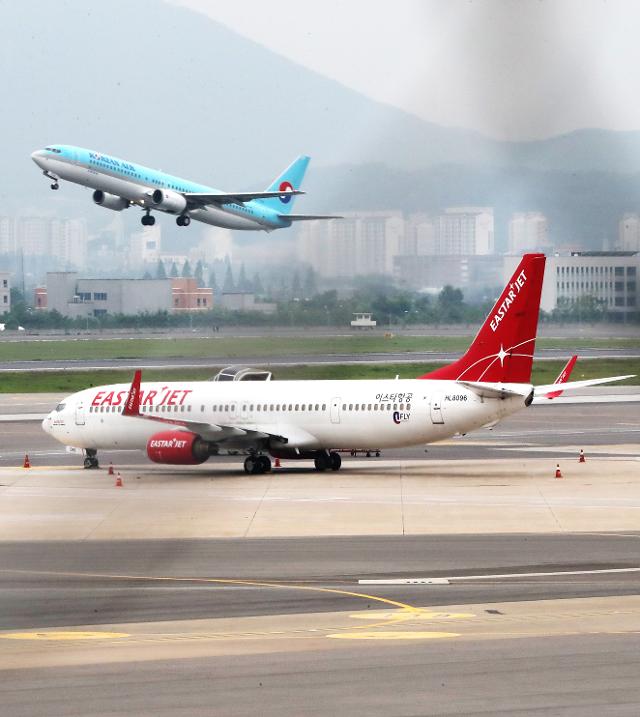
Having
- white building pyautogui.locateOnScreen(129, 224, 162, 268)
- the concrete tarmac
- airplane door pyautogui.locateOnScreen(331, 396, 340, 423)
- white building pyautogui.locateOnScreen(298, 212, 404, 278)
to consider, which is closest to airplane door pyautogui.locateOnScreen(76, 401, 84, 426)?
the concrete tarmac

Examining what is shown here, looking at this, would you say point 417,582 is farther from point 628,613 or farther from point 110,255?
point 110,255

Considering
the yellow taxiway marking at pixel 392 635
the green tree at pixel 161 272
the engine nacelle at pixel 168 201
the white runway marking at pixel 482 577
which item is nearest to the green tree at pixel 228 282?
the green tree at pixel 161 272

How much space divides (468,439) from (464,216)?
40.4m

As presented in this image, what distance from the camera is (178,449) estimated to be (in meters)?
58.1

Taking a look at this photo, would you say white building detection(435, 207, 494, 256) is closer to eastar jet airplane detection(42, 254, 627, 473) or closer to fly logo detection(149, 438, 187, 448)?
eastar jet airplane detection(42, 254, 627, 473)

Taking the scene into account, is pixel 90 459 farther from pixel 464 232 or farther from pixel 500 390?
pixel 464 232

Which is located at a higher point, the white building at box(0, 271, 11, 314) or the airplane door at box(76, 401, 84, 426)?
the white building at box(0, 271, 11, 314)

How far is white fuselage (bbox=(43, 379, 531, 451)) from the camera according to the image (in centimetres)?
5662

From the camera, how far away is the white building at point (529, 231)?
104 ft

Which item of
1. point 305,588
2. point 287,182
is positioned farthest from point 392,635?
point 287,182

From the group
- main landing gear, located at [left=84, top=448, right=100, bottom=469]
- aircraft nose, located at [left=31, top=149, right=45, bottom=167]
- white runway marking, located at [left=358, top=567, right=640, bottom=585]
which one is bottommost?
main landing gear, located at [left=84, top=448, right=100, bottom=469]

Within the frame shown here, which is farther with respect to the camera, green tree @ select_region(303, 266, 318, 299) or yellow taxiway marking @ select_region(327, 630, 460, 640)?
green tree @ select_region(303, 266, 318, 299)

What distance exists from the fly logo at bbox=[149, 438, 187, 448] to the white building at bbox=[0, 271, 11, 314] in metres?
62.1

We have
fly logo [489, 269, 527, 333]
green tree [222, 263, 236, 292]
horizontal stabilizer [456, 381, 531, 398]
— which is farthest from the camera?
green tree [222, 263, 236, 292]
